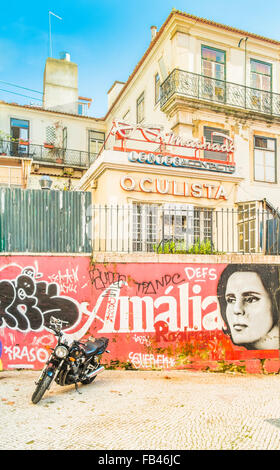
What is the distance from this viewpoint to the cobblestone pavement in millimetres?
4270

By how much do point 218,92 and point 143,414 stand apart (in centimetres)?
1545

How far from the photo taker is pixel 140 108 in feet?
66.4

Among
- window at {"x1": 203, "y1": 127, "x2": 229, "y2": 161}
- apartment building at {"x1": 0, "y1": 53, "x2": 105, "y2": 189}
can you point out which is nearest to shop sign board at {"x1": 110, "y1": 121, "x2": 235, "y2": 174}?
window at {"x1": 203, "y1": 127, "x2": 229, "y2": 161}

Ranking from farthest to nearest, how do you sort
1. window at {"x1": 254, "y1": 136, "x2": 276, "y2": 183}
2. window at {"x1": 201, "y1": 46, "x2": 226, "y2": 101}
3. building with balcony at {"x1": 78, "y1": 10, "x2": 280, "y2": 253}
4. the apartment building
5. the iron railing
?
the apartment building, window at {"x1": 254, "y1": 136, "x2": 276, "y2": 183}, window at {"x1": 201, "y1": 46, "x2": 226, "y2": 101}, building with balcony at {"x1": 78, "y1": 10, "x2": 280, "y2": 253}, the iron railing

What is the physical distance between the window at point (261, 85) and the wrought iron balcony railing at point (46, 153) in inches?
415

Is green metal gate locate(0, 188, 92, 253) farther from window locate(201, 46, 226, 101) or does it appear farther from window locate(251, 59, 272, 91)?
window locate(251, 59, 272, 91)

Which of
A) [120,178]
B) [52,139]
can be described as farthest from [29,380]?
[52,139]

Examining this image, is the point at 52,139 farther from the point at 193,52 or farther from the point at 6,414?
the point at 6,414

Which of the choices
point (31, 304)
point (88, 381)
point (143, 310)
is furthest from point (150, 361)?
point (31, 304)

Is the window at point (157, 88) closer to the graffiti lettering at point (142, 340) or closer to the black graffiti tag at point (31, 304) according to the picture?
the black graffiti tag at point (31, 304)

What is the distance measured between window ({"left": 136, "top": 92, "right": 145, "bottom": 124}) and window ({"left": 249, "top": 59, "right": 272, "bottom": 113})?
5.62 meters

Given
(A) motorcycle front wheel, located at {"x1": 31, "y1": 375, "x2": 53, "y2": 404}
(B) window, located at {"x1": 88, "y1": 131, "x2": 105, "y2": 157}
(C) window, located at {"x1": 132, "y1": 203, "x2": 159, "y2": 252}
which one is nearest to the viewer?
(A) motorcycle front wheel, located at {"x1": 31, "y1": 375, "x2": 53, "y2": 404}

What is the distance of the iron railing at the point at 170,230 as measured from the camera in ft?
27.9

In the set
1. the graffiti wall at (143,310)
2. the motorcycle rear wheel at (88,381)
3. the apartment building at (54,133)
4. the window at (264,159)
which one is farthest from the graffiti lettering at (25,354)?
the apartment building at (54,133)
